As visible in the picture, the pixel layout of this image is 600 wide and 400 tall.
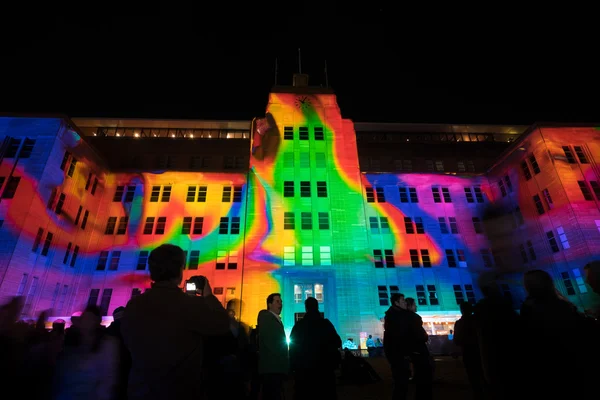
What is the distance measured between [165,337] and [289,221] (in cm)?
2660

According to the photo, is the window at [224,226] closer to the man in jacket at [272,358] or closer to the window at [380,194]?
the window at [380,194]

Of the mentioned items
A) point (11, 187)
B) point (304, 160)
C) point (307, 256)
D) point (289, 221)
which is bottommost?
point (307, 256)

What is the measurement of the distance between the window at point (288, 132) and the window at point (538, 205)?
2454 centimetres

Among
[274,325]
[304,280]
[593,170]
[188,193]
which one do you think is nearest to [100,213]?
[188,193]

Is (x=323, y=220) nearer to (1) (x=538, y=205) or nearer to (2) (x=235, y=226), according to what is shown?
(2) (x=235, y=226)

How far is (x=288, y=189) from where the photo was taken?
31016 millimetres

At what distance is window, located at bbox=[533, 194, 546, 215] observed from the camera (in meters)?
28.1

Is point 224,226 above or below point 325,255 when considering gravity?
above

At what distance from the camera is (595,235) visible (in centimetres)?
2391

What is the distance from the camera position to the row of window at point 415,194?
33.5 m

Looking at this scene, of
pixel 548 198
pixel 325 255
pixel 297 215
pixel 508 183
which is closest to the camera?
pixel 548 198

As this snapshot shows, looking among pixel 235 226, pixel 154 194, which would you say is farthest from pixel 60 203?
pixel 235 226

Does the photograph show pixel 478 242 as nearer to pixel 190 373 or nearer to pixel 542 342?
pixel 542 342

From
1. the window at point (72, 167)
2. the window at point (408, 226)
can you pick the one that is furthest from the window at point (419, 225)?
the window at point (72, 167)
